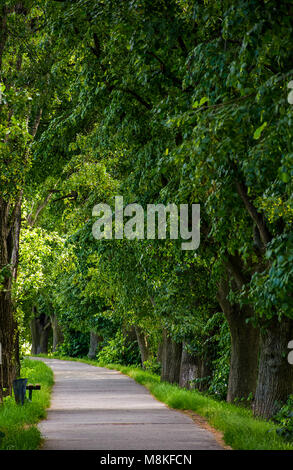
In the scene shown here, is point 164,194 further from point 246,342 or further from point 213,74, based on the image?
point 246,342

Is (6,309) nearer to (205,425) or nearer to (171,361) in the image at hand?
(205,425)

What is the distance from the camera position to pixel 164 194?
12.1 m

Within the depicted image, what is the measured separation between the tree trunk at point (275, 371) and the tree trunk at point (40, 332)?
49.6 m

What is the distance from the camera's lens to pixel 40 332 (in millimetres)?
63094

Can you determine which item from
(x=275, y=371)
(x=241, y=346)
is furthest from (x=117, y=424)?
(x=241, y=346)

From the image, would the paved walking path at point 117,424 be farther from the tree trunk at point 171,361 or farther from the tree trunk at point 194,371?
the tree trunk at point 171,361

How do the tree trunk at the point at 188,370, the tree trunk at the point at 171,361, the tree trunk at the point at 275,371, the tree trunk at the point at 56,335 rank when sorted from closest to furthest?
the tree trunk at the point at 275,371, the tree trunk at the point at 188,370, the tree trunk at the point at 171,361, the tree trunk at the point at 56,335

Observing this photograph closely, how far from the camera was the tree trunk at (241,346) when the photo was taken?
16234mm

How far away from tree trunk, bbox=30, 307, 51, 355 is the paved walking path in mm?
40506

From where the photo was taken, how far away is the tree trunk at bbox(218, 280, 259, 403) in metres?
16.2

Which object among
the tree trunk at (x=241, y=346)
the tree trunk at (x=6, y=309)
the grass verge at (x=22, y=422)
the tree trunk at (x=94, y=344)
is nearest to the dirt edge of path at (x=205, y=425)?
the tree trunk at (x=241, y=346)

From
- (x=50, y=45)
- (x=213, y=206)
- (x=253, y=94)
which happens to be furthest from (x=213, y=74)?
(x=50, y=45)

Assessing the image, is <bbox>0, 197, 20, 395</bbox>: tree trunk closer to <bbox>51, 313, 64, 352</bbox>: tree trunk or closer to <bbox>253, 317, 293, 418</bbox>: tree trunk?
<bbox>253, 317, 293, 418</bbox>: tree trunk

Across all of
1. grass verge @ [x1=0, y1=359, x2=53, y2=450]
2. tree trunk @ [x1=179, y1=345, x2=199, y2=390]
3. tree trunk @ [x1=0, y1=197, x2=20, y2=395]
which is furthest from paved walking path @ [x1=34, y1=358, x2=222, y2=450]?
tree trunk @ [x1=179, y1=345, x2=199, y2=390]
